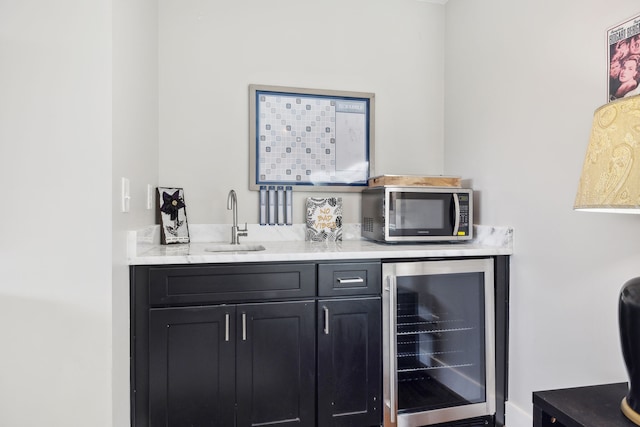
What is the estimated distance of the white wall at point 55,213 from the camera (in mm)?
1411

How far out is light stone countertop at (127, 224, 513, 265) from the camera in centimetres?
176

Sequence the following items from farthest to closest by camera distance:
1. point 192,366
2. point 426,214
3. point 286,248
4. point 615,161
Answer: point 426,214, point 286,248, point 192,366, point 615,161

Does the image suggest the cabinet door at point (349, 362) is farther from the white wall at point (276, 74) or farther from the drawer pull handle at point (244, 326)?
the white wall at point (276, 74)

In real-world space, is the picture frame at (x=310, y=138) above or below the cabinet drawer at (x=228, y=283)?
above

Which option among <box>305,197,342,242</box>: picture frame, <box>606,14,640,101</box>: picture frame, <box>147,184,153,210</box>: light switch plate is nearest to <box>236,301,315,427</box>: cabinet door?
<box>305,197,342,242</box>: picture frame

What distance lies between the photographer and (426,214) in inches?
87.9

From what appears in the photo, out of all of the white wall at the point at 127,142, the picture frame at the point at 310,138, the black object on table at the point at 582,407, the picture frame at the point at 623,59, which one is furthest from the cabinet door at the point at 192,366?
the picture frame at the point at 623,59

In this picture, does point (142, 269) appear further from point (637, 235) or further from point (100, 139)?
point (637, 235)

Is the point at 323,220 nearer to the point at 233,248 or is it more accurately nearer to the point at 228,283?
the point at 233,248

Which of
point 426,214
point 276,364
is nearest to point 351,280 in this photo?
point 276,364

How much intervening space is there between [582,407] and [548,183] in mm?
1039

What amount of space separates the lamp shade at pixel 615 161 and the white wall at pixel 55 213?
5.06ft

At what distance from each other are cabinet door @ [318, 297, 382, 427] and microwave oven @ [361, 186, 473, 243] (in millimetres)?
468

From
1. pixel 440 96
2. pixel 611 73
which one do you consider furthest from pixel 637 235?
pixel 440 96
